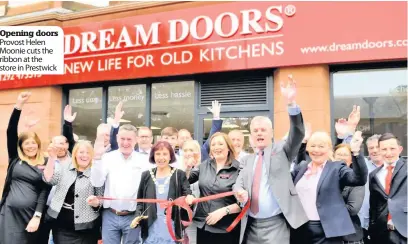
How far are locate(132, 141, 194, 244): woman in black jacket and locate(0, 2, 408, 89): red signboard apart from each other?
3934mm

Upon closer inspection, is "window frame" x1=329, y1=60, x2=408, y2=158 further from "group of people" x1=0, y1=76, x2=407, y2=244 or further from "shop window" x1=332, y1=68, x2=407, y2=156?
"group of people" x1=0, y1=76, x2=407, y2=244

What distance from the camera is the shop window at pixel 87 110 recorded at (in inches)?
368

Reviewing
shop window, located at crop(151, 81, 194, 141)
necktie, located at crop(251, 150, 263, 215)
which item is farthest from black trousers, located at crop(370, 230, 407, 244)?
shop window, located at crop(151, 81, 194, 141)

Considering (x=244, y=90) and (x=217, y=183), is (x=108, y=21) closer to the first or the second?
(x=244, y=90)

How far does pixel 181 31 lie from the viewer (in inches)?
329

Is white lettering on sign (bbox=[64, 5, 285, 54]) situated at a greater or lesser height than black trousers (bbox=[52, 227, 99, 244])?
greater

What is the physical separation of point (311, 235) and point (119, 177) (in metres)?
2.12

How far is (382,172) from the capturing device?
4.62m

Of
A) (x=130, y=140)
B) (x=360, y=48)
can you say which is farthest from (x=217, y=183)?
(x=360, y=48)

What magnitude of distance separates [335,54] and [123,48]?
411cm

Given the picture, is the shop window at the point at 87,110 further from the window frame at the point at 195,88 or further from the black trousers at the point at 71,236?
the black trousers at the point at 71,236

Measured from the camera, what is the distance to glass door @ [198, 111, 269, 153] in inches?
316
